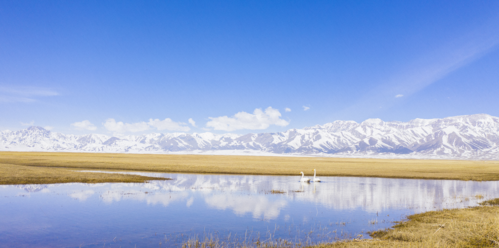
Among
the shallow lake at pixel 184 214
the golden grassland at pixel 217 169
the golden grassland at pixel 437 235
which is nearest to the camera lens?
the golden grassland at pixel 437 235

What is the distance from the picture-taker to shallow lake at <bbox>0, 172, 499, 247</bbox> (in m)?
14.7

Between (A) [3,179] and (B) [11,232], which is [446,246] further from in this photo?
(A) [3,179]

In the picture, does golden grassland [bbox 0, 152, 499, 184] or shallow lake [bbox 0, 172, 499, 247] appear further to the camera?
golden grassland [bbox 0, 152, 499, 184]

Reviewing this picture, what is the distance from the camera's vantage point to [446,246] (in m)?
11.7

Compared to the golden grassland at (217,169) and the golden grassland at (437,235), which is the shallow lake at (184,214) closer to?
the golden grassland at (437,235)

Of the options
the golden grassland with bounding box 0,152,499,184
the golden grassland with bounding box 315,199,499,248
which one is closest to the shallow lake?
the golden grassland with bounding box 315,199,499,248

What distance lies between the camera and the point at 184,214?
19.8 m

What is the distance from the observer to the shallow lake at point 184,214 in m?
14.7

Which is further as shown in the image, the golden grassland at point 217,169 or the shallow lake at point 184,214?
the golden grassland at point 217,169

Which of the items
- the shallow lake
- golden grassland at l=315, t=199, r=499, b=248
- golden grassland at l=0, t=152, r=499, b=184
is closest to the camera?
golden grassland at l=315, t=199, r=499, b=248

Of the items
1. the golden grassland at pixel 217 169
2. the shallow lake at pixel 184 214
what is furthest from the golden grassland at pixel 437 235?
the golden grassland at pixel 217 169

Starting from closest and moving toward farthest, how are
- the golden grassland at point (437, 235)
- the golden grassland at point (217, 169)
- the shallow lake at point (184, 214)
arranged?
the golden grassland at point (437, 235) → the shallow lake at point (184, 214) → the golden grassland at point (217, 169)

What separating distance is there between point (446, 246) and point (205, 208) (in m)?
14.6

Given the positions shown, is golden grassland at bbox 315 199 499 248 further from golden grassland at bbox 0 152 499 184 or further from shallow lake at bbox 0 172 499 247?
golden grassland at bbox 0 152 499 184
